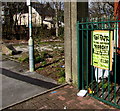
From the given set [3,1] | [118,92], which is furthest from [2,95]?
[3,1]

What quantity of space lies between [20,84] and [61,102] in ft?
6.48

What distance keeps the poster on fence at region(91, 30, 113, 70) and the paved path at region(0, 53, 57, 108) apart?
1878mm

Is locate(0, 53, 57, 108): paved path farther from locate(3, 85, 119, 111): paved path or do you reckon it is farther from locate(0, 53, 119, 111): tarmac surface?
locate(3, 85, 119, 111): paved path

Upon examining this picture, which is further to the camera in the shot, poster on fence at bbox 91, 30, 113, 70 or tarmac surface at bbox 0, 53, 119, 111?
tarmac surface at bbox 0, 53, 119, 111

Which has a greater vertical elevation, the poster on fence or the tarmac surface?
the poster on fence

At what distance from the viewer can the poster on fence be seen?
3698 mm

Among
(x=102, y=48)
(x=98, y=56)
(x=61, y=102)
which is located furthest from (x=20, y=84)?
(x=102, y=48)

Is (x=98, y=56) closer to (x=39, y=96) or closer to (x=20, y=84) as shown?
(x=39, y=96)

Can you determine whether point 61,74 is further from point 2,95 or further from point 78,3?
point 78,3

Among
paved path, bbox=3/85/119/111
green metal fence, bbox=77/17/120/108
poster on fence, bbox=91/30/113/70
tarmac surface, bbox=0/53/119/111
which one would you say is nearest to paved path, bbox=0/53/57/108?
tarmac surface, bbox=0/53/119/111

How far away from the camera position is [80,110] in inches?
144

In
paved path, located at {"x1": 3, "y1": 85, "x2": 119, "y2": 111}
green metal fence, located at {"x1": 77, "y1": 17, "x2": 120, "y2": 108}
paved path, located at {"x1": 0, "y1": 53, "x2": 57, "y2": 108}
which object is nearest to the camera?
green metal fence, located at {"x1": 77, "y1": 17, "x2": 120, "y2": 108}

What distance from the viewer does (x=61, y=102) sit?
4.04 metres

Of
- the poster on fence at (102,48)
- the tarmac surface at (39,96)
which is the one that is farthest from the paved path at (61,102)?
the poster on fence at (102,48)
